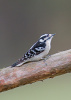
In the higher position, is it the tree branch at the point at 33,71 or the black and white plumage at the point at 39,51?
the black and white plumage at the point at 39,51

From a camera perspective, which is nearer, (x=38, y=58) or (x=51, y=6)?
(x=38, y=58)

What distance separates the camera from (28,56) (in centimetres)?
303

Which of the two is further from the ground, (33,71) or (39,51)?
(39,51)

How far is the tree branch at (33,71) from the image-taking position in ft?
9.80

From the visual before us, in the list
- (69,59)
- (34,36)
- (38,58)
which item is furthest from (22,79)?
(34,36)

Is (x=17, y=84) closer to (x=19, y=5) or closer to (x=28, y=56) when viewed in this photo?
(x=28, y=56)

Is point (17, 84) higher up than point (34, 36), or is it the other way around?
point (34, 36)

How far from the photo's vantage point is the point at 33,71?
9.82 feet

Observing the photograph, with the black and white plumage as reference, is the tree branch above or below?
below

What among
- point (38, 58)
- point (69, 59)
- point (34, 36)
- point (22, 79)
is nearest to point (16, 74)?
point (22, 79)

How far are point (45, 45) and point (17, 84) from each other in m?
0.46

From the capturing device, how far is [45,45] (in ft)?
9.96

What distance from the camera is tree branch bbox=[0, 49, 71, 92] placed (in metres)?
2.99

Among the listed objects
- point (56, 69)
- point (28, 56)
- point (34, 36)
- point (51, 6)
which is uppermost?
point (51, 6)
